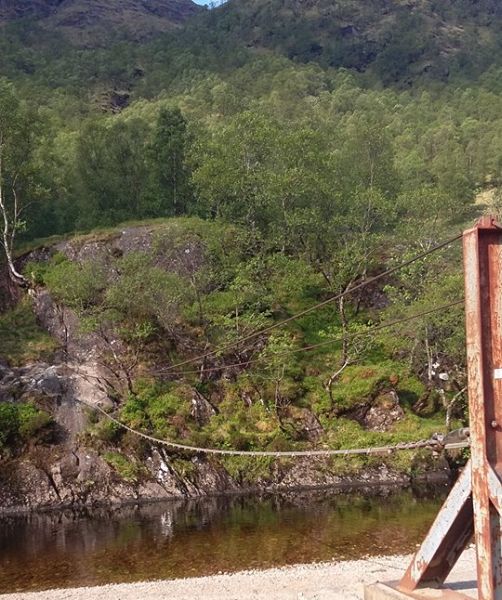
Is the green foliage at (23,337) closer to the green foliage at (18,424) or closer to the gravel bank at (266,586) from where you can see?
the green foliage at (18,424)

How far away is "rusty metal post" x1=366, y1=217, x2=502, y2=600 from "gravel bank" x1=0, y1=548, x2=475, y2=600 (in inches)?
323

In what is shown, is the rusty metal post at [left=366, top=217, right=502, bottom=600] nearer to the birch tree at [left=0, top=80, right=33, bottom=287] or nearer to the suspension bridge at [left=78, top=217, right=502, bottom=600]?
the suspension bridge at [left=78, top=217, right=502, bottom=600]

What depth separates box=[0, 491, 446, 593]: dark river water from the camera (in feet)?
61.6

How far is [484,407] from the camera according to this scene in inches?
301

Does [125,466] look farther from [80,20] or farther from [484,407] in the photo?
[80,20]

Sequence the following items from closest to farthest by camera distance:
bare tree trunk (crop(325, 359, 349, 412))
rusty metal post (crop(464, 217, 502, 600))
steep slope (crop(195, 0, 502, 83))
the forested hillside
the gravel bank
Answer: rusty metal post (crop(464, 217, 502, 600)) < the gravel bank < the forested hillside < bare tree trunk (crop(325, 359, 349, 412)) < steep slope (crop(195, 0, 502, 83))

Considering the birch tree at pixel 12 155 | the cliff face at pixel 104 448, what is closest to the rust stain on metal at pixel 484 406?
the cliff face at pixel 104 448

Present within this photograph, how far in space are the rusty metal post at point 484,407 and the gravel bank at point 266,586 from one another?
26.9 feet

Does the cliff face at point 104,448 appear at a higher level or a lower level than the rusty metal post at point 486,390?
lower

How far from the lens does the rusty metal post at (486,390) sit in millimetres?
7559

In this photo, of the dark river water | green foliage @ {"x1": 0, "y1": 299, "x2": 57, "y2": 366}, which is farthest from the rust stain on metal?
green foliage @ {"x1": 0, "y1": 299, "x2": 57, "y2": 366}

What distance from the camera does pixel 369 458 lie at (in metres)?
31.4

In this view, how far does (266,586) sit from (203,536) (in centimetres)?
612

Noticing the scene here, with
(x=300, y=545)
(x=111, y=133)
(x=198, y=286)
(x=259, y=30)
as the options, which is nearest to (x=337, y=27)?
(x=259, y=30)
